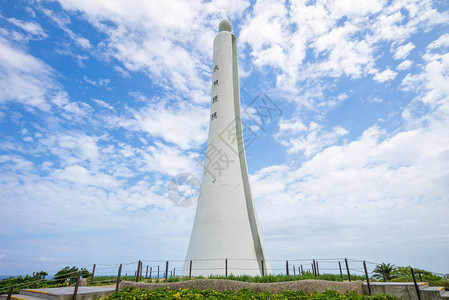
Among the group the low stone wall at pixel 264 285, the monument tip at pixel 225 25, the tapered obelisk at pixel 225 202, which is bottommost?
the low stone wall at pixel 264 285

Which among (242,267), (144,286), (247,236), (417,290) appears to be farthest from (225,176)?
(417,290)

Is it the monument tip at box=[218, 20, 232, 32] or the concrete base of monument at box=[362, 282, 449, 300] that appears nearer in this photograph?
the concrete base of monument at box=[362, 282, 449, 300]

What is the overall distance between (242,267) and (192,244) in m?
2.44

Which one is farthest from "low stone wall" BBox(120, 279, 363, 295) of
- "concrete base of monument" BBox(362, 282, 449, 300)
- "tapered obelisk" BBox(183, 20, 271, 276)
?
"tapered obelisk" BBox(183, 20, 271, 276)

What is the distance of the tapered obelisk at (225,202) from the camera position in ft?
38.9

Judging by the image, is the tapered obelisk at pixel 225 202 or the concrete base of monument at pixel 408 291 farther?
the tapered obelisk at pixel 225 202

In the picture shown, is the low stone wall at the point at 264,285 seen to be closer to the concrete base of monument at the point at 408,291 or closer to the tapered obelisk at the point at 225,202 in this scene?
the concrete base of monument at the point at 408,291

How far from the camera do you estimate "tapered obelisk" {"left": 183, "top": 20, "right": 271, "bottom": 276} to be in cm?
1185

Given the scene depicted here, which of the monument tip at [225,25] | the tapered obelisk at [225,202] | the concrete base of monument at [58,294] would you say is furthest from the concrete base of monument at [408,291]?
the monument tip at [225,25]

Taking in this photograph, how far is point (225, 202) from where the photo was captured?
42.3 ft

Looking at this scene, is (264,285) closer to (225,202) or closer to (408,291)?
(408,291)

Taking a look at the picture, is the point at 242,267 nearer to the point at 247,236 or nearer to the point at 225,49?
the point at 247,236

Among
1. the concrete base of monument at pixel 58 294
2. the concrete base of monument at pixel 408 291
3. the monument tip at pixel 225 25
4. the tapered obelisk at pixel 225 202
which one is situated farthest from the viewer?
the monument tip at pixel 225 25

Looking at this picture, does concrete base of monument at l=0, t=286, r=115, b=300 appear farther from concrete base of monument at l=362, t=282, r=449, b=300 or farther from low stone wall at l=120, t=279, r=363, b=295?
concrete base of monument at l=362, t=282, r=449, b=300
